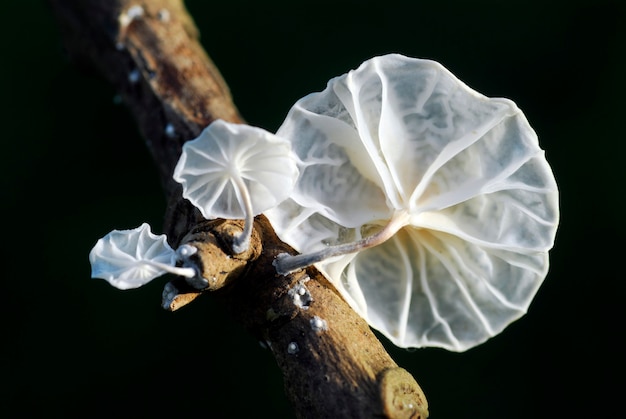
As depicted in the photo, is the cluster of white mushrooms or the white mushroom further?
the cluster of white mushrooms

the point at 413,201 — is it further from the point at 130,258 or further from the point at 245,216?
the point at 130,258

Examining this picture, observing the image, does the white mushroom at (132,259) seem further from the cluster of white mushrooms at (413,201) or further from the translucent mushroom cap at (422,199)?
the translucent mushroom cap at (422,199)

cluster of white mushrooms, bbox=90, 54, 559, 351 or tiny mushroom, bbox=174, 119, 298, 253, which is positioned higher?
tiny mushroom, bbox=174, 119, 298, 253

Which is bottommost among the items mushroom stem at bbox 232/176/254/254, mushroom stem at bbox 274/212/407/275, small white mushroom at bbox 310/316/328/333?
small white mushroom at bbox 310/316/328/333

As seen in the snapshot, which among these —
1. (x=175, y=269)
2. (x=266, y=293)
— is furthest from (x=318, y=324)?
(x=175, y=269)

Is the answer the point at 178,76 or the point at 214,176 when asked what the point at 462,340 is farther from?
the point at 178,76

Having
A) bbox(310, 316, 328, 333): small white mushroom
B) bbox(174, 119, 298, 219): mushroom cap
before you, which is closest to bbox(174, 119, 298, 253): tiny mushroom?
bbox(174, 119, 298, 219): mushroom cap

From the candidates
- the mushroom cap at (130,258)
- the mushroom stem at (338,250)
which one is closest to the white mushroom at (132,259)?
the mushroom cap at (130,258)

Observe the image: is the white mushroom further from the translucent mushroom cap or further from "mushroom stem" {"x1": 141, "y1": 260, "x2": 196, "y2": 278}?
the translucent mushroom cap
